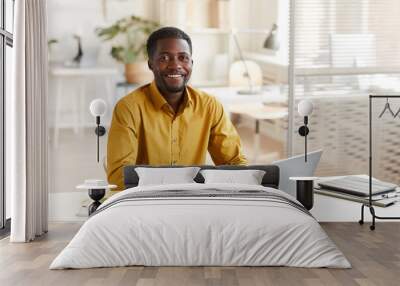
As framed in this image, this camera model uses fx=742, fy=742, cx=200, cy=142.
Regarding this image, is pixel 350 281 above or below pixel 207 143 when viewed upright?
below

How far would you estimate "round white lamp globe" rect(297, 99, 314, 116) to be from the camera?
6.80 m

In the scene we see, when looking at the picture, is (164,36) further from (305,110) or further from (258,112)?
(305,110)

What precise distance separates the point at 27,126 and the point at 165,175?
121 cm

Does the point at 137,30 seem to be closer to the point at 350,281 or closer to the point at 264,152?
the point at 264,152

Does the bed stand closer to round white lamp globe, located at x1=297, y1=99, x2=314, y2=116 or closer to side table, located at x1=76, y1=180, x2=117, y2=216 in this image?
side table, located at x1=76, y1=180, x2=117, y2=216

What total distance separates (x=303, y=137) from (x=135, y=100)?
1.62m

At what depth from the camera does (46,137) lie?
6.36 metres

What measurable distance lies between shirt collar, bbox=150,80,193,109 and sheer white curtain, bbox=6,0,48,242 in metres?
1.03

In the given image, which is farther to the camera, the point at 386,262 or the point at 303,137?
the point at 303,137

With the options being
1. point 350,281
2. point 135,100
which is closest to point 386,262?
point 350,281

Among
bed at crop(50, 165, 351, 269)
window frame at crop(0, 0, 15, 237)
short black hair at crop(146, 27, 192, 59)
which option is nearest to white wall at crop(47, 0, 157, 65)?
short black hair at crop(146, 27, 192, 59)

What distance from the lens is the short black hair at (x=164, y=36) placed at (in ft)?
22.4

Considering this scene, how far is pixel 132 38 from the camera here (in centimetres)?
692

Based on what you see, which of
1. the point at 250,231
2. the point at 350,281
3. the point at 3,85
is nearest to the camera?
the point at 350,281
